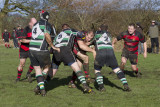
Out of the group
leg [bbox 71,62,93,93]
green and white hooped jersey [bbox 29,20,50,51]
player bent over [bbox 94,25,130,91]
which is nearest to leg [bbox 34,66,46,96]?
green and white hooped jersey [bbox 29,20,50,51]

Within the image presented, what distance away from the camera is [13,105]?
5676mm

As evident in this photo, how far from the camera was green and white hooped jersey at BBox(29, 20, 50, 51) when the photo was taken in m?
6.34

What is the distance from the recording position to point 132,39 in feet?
29.1

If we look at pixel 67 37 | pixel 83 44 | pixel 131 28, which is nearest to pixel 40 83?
pixel 67 37

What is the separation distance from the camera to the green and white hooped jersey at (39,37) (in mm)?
6340

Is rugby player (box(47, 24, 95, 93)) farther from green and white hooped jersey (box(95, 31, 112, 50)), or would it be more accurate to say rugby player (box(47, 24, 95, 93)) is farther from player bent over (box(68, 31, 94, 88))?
green and white hooped jersey (box(95, 31, 112, 50))

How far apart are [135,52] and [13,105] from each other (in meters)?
5.02

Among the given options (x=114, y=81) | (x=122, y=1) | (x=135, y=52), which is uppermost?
(x=122, y=1)

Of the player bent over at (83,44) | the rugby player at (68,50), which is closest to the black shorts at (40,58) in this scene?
the rugby player at (68,50)

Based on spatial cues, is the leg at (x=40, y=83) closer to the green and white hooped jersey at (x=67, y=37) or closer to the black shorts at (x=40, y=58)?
the black shorts at (x=40, y=58)

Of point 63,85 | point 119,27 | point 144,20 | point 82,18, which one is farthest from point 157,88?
point 82,18

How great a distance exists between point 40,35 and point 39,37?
0.18ft

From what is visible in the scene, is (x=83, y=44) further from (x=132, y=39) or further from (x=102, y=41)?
(x=132, y=39)

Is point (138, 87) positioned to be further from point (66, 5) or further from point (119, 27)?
point (66, 5)
